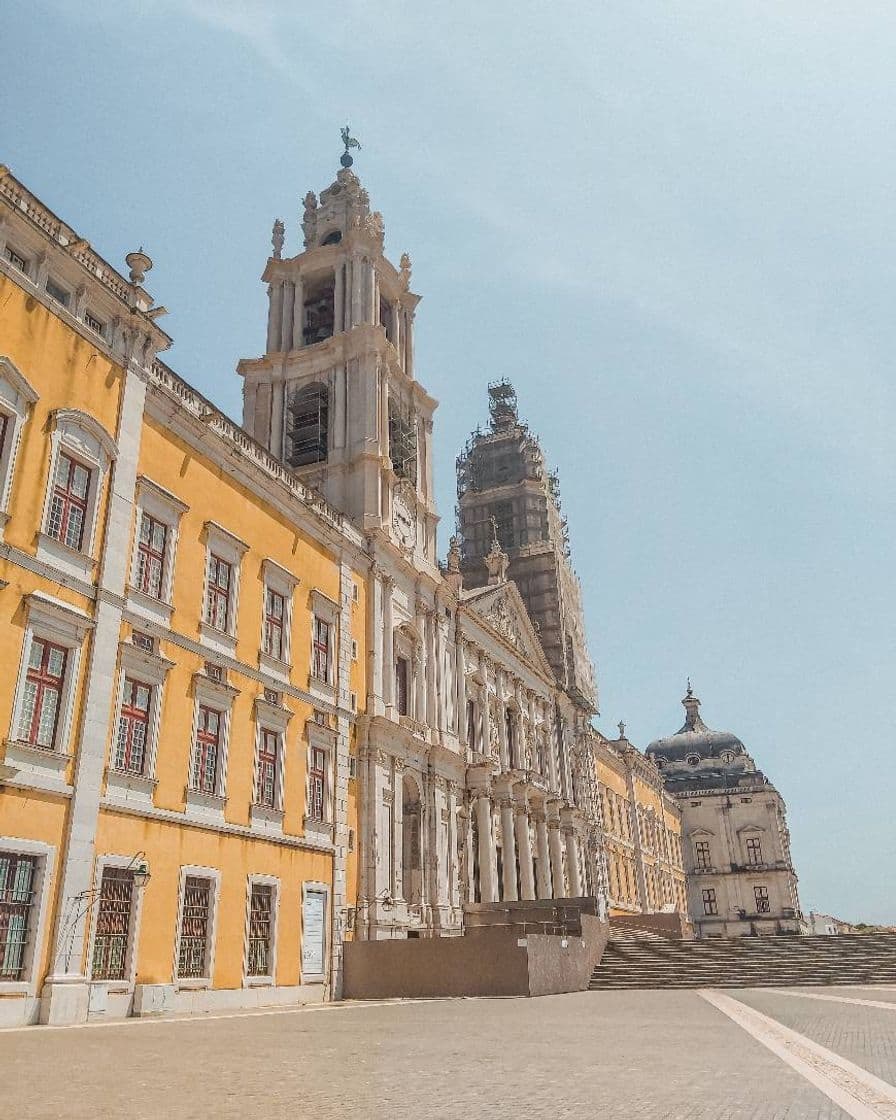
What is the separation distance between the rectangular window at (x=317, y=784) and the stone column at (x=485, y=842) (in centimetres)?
1105

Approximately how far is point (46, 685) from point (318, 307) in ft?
82.8

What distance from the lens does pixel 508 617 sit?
4416 centimetres

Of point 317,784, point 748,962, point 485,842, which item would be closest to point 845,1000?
point 748,962

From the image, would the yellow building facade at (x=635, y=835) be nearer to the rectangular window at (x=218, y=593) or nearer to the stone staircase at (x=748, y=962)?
the stone staircase at (x=748, y=962)

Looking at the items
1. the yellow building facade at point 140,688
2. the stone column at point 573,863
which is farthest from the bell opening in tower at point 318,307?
the stone column at point 573,863

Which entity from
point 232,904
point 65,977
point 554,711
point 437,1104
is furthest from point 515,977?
point 554,711

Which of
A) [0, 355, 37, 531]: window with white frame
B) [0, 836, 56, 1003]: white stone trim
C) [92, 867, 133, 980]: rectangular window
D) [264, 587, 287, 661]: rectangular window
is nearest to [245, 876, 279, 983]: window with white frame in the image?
[92, 867, 133, 980]: rectangular window

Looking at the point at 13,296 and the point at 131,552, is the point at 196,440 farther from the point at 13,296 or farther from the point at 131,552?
the point at 13,296

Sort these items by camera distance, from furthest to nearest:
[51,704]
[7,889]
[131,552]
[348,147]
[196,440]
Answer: [348,147] < [196,440] < [131,552] < [51,704] < [7,889]

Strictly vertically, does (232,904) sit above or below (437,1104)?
above

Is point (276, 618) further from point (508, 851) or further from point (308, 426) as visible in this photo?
point (508, 851)

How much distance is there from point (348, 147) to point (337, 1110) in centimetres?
4293

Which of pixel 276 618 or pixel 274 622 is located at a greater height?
pixel 276 618

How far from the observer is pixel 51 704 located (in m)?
16.6
